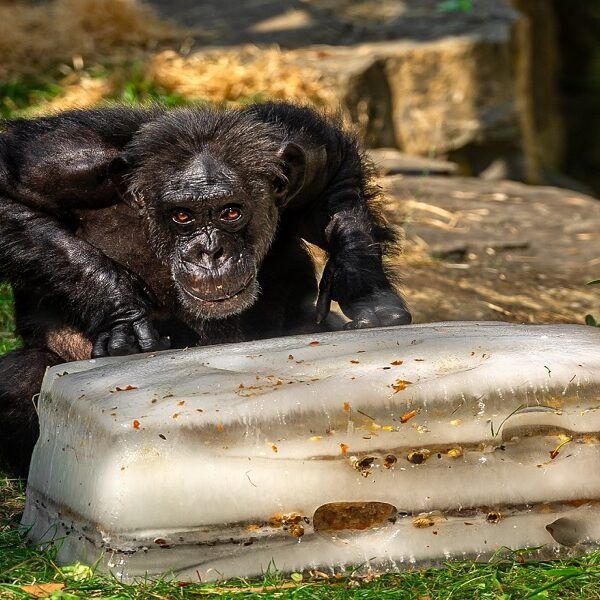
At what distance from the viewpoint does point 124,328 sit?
4648 millimetres

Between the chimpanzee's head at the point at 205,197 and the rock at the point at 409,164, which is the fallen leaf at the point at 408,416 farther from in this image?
the rock at the point at 409,164

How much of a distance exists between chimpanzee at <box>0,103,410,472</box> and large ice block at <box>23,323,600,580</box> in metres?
0.95

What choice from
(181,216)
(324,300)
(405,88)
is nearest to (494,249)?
(405,88)

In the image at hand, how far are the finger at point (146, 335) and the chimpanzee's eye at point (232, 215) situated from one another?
52 cm

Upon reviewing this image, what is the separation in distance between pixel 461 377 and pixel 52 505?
4.37 feet

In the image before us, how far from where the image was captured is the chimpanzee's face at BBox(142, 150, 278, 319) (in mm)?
4703

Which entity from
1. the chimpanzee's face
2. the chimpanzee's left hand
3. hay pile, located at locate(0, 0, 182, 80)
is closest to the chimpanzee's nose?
the chimpanzee's face

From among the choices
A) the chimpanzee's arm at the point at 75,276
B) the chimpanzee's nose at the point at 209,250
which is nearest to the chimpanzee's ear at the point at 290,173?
the chimpanzee's nose at the point at 209,250

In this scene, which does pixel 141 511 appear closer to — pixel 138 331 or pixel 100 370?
pixel 100 370

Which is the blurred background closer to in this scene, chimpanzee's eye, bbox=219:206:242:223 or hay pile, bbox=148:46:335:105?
hay pile, bbox=148:46:335:105

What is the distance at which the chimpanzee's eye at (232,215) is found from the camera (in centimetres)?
480

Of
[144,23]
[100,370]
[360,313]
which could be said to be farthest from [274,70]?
[100,370]

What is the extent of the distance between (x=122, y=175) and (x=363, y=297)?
1.12 metres

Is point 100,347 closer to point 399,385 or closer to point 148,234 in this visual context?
point 148,234
